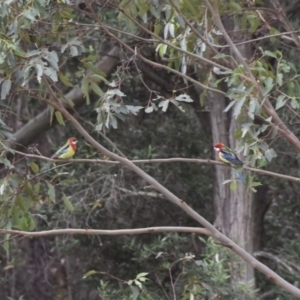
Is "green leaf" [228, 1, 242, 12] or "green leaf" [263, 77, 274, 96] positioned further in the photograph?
"green leaf" [228, 1, 242, 12]

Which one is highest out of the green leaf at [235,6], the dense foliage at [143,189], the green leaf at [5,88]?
the green leaf at [235,6]

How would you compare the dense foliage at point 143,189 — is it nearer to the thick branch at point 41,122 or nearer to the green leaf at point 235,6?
the thick branch at point 41,122

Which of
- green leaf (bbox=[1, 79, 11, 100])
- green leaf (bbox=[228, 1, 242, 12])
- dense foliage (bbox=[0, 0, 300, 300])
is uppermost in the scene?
green leaf (bbox=[228, 1, 242, 12])

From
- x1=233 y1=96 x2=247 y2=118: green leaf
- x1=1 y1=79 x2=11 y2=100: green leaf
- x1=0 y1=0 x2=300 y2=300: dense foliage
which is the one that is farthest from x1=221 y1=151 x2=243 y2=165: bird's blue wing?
x1=1 y1=79 x2=11 y2=100: green leaf

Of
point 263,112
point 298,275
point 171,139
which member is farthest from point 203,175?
point 263,112

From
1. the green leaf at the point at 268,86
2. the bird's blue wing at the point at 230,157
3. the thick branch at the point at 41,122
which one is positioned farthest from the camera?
the thick branch at the point at 41,122

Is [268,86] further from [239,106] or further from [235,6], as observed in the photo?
[235,6]

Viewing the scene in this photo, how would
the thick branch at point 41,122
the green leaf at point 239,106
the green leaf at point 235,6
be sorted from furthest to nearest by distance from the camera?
the thick branch at point 41,122 → the green leaf at point 235,6 → the green leaf at point 239,106

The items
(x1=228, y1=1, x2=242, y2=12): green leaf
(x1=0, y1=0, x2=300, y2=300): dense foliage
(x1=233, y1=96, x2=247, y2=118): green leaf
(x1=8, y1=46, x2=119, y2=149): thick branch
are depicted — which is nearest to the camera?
(x1=233, y1=96, x2=247, y2=118): green leaf

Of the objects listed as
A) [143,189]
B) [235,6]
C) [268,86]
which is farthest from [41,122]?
[268,86]

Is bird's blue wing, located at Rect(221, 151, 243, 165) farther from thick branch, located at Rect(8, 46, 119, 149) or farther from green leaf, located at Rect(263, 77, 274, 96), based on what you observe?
thick branch, located at Rect(8, 46, 119, 149)

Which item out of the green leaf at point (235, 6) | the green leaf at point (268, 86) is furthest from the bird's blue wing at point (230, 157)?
the green leaf at point (268, 86)

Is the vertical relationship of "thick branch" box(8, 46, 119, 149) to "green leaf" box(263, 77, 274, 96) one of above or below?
above

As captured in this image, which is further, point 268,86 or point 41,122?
point 41,122
